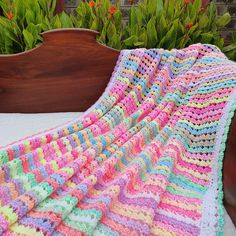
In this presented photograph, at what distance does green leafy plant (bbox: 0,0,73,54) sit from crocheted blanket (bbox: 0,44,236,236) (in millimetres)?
414

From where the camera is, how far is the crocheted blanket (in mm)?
765

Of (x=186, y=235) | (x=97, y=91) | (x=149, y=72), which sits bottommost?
(x=186, y=235)

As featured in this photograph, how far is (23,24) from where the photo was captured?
4.97 feet

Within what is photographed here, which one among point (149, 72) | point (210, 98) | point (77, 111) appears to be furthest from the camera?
point (77, 111)

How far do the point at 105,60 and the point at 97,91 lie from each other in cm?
13

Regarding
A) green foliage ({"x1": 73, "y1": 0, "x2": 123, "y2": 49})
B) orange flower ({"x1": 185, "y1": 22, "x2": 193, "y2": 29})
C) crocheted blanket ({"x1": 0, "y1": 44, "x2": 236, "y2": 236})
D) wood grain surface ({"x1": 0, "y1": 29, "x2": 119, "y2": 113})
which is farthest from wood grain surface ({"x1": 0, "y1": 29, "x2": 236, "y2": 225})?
orange flower ({"x1": 185, "y1": 22, "x2": 193, "y2": 29})

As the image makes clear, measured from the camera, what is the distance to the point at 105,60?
135 centimetres

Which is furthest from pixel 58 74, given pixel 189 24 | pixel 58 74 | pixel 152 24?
pixel 189 24

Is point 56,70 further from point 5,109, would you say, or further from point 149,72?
point 149,72

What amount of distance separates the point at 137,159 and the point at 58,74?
0.55m

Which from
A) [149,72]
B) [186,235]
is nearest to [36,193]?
[186,235]

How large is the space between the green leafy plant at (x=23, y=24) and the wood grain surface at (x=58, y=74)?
17 cm

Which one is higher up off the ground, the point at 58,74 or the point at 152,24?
the point at 152,24

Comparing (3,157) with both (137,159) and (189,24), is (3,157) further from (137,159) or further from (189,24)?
(189,24)
